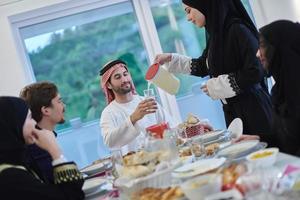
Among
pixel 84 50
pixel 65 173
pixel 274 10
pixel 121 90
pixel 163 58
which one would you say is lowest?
pixel 65 173

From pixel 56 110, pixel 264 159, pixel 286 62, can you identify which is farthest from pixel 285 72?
pixel 56 110

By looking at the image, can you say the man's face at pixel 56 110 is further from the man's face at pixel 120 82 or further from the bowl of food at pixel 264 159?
the bowl of food at pixel 264 159

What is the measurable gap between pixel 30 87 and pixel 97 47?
5.50 ft

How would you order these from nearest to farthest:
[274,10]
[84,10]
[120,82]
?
[120,82] < [84,10] < [274,10]

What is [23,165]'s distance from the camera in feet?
4.62

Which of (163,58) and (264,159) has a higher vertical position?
(163,58)

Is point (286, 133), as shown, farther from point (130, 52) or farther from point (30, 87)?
point (130, 52)

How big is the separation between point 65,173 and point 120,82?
136cm

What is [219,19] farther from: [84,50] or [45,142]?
[84,50]

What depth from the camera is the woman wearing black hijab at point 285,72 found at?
150 centimetres

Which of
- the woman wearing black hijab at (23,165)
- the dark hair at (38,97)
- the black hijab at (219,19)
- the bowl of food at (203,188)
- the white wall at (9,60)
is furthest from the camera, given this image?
the white wall at (9,60)

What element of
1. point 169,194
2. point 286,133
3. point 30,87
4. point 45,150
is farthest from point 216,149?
point 30,87

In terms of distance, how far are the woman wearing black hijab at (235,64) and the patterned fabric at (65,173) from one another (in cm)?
92

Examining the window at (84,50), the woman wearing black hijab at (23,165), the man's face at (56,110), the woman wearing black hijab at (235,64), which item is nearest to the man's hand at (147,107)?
the woman wearing black hijab at (235,64)
